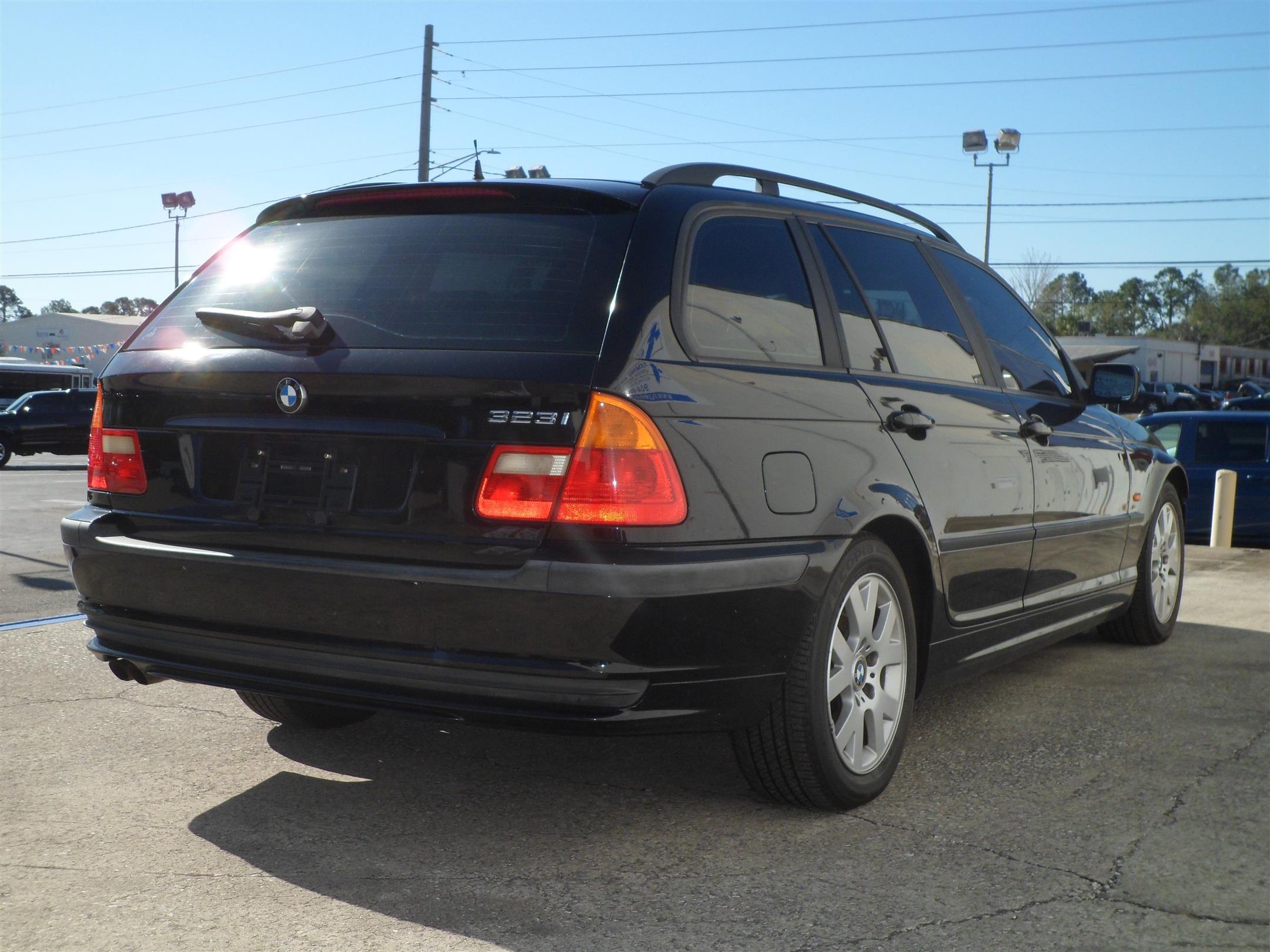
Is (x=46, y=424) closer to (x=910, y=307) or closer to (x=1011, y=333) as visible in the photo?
(x=1011, y=333)

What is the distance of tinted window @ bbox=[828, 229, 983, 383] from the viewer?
411cm

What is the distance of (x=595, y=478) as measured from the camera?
9.63 ft

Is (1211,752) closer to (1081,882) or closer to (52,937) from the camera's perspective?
(1081,882)

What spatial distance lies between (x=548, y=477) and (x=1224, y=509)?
33.4 ft

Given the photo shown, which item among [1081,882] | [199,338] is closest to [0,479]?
[199,338]

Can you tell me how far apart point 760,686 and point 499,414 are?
0.95 meters

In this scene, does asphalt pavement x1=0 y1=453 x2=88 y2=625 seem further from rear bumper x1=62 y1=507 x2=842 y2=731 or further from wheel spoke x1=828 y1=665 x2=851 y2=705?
wheel spoke x1=828 y1=665 x2=851 y2=705

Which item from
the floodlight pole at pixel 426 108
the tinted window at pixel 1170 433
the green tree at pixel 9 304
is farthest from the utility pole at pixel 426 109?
the green tree at pixel 9 304

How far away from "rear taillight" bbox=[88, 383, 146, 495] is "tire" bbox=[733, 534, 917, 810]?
177 cm

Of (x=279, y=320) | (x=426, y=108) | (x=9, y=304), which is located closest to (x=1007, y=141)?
Result: (x=426, y=108)

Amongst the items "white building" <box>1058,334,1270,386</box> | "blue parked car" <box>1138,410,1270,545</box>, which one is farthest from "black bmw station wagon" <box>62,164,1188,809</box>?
"white building" <box>1058,334,1270,386</box>

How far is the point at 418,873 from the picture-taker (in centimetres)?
306

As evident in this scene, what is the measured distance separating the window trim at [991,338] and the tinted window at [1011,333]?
1cm

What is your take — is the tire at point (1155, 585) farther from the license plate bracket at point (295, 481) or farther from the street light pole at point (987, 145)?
the street light pole at point (987, 145)
